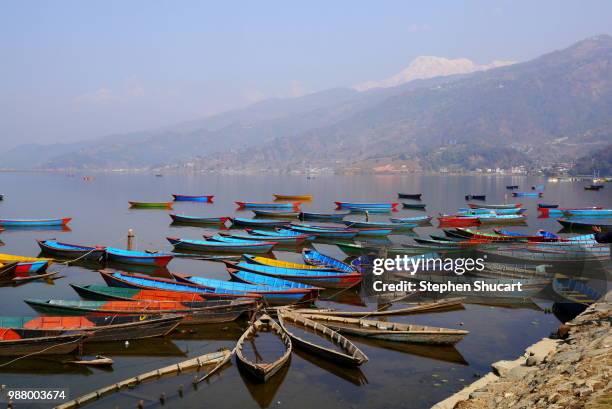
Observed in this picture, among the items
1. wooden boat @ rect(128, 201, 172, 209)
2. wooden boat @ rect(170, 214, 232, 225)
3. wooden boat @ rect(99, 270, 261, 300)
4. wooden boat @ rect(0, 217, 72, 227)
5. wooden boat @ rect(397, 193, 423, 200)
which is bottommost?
wooden boat @ rect(397, 193, 423, 200)

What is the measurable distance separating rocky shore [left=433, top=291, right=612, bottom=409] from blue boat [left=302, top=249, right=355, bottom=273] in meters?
12.9

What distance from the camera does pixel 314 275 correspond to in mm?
28750

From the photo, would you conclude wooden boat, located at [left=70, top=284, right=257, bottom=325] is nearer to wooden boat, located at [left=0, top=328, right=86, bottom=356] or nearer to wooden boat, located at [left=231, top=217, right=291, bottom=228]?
wooden boat, located at [left=0, top=328, right=86, bottom=356]

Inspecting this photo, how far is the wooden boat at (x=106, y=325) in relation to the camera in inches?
→ 792

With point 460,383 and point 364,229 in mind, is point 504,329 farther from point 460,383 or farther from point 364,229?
point 364,229

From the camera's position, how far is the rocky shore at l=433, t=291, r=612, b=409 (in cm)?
1187

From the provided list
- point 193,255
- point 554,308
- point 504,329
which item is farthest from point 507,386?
point 193,255

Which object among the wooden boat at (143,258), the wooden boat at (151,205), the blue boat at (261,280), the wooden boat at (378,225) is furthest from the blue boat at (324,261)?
the wooden boat at (151,205)

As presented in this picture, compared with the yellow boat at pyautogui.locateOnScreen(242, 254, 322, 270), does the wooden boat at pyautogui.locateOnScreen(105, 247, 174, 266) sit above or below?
below

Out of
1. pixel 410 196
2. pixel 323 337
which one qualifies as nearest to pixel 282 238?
pixel 323 337

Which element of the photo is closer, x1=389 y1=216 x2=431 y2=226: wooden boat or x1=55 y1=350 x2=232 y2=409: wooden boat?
x1=55 y1=350 x2=232 y2=409: wooden boat

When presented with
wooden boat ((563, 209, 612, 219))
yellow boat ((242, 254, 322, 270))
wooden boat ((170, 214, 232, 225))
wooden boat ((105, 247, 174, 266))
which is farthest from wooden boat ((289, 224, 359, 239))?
wooden boat ((563, 209, 612, 219))

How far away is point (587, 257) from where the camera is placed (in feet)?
107

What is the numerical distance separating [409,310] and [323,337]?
488 cm
